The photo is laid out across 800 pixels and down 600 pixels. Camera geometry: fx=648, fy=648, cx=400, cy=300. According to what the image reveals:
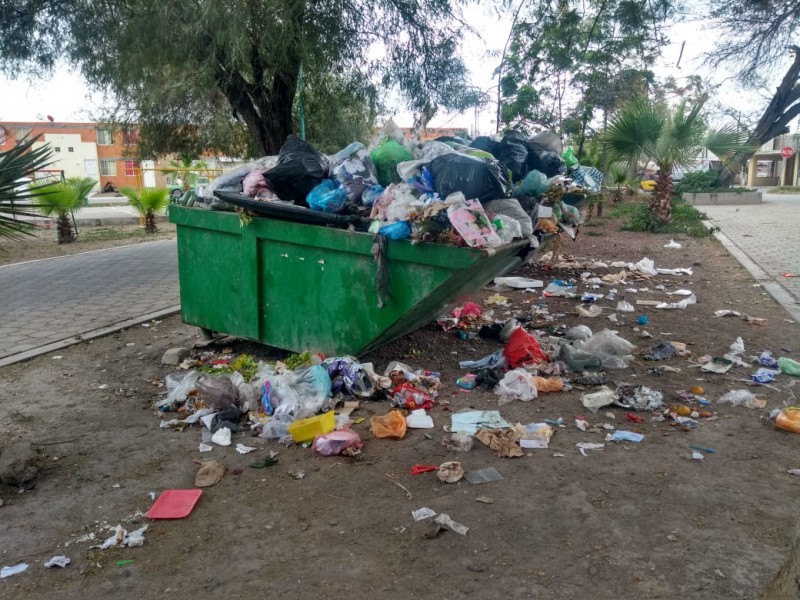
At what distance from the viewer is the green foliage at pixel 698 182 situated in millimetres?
23938

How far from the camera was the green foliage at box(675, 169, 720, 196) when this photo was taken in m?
23.9

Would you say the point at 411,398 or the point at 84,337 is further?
the point at 84,337

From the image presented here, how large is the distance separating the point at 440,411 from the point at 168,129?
11024 mm

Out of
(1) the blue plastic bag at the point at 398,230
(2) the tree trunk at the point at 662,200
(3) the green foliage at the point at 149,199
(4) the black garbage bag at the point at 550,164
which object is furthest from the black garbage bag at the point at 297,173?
(3) the green foliage at the point at 149,199

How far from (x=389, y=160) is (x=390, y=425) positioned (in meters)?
1.97

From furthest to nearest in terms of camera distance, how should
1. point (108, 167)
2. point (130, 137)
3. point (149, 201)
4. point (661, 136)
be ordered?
1. point (108, 167)
2. point (149, 201)
3. point (130, 137)
4. point (661, 136)

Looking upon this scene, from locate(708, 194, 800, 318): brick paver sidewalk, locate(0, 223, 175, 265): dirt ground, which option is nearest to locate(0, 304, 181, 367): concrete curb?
locate(0, 223, 175, 265): dirt ground

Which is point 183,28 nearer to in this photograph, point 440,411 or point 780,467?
point 440,411

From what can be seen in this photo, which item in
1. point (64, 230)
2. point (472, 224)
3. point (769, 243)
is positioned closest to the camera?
point (472, 224)

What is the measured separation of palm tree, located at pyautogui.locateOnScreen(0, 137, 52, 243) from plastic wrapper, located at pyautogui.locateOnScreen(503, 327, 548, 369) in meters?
3.06

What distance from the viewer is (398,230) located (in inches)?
154

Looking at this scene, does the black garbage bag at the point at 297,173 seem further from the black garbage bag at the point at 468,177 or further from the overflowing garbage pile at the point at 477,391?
the overflowing garbage pile at the point at 477,391

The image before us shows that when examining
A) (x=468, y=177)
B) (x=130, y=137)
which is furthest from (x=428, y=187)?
(x=130, y=137)

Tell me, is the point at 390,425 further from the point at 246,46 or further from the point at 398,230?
the point at 246,46
